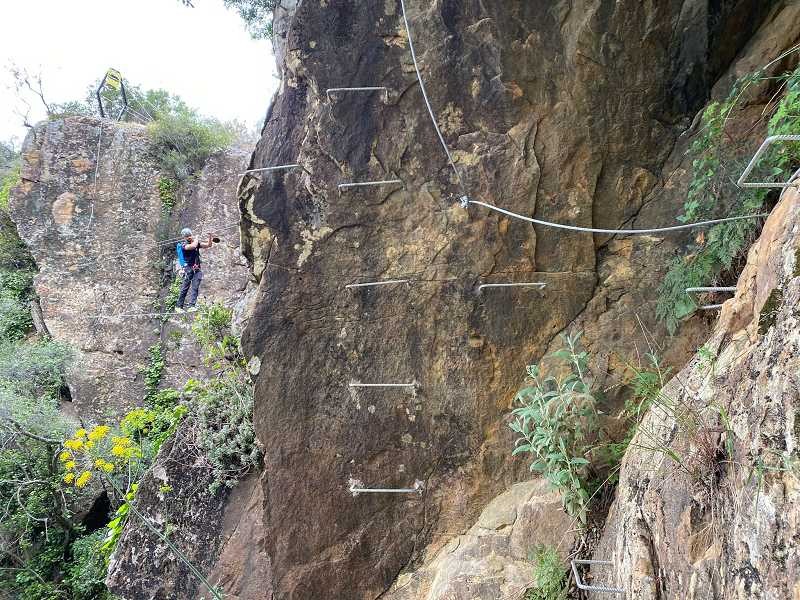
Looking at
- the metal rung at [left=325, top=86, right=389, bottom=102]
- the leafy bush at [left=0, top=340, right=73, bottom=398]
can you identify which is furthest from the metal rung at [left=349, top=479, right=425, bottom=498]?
the leafy bush at [left=0, top=340, right=73, bottom=398]

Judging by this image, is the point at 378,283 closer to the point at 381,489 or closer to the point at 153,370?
the point at 381,489

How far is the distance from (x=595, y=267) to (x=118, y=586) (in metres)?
4.63

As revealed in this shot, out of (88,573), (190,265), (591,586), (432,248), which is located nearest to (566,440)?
(591,586)

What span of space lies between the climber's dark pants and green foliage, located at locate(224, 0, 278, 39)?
401 cm

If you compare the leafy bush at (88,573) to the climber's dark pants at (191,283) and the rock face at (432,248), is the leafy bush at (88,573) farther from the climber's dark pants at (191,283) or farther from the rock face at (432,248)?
the rock face at (432,248)

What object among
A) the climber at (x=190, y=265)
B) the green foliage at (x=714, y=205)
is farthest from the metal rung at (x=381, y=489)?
the climber at (x=190, y=265)

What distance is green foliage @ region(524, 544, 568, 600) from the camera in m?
2.87

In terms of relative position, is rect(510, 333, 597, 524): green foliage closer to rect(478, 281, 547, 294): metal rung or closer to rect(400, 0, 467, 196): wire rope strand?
rect(478, 281, 547, 294): metal rung

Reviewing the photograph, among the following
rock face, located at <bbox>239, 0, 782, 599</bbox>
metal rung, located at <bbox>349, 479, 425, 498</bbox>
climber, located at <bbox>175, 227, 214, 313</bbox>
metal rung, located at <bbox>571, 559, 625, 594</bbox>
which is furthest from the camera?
climber, located at <bbox>175, 227, 214, 313</bbox>

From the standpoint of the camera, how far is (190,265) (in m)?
8.55

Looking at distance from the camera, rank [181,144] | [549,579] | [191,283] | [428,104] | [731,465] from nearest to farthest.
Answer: [731,465] < [549,579] < [428,104] < [191,283] < [181,144]

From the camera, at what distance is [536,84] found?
360cm

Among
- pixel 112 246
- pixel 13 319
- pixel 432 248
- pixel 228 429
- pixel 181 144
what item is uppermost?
pixel 181 144

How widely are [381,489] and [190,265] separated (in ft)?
20.2
